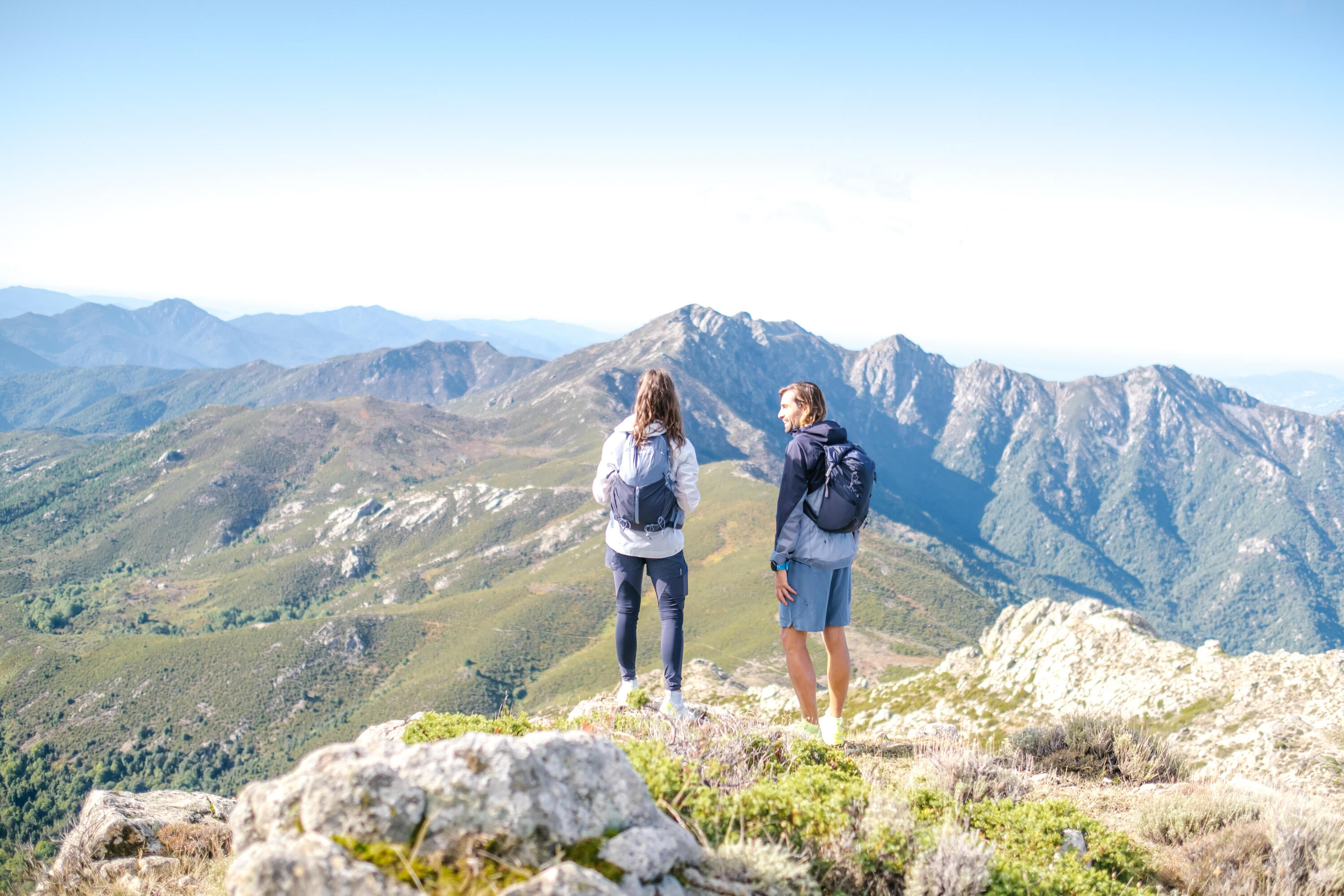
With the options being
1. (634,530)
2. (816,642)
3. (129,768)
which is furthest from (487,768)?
(129,768)

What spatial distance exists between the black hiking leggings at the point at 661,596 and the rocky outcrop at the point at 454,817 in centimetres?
413

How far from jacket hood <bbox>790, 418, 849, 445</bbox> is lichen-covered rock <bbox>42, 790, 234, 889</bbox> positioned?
783cm

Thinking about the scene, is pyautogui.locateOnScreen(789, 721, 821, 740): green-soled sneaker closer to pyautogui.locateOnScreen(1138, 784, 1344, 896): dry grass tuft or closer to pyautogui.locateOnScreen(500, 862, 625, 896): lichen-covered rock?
pyautogui.locateOnScreen(1138, 784, 1344, 896): dry grass tuft

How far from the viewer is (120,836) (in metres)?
7.64

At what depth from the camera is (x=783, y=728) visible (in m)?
7.69

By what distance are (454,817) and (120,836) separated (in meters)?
7.37

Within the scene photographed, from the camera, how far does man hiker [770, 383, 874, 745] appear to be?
7867 mm

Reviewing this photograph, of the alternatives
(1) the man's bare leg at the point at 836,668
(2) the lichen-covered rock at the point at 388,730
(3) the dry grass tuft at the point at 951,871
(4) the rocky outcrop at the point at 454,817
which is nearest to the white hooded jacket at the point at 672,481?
(1) the man's bare leg at the point at 836,668

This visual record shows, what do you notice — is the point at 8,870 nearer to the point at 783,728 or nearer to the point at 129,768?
the point at 783,728

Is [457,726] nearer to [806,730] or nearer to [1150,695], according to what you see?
[806,730]

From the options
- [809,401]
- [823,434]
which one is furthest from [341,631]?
[823,434]

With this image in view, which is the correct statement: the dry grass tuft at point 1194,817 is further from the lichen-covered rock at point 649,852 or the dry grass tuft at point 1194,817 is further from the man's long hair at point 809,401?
the lichen-covered rock at point 649,852

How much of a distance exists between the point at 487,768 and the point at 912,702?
35268 millimetres

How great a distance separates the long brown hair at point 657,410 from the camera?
793cm
